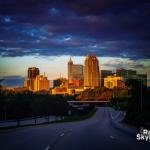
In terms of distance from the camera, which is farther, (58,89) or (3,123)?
(58,89)

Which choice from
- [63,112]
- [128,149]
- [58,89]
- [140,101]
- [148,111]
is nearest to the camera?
[128,149]

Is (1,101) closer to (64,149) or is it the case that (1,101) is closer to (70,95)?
(64,149)

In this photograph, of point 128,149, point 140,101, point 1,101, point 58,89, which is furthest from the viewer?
point 58,89

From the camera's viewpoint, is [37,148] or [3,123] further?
[3,123]

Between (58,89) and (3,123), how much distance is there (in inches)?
5834

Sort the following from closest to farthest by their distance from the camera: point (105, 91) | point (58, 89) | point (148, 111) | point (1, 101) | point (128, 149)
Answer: point (128, 149) < point (148, 111) < point (1, 101) < point (105, 91) < point (58, 89)

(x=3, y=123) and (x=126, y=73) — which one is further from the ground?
(x=126, y=73)

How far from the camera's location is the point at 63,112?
114312 millimetres

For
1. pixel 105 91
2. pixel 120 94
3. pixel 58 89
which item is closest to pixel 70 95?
pixel 58 89

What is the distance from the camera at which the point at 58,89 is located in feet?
641

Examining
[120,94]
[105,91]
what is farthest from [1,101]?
[105,91]

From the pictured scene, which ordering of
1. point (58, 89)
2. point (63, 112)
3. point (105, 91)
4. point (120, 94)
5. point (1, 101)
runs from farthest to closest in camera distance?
point (58, 89)
point (105, 91)
point (120, 94)
point (63, 112)
point (1, 101)

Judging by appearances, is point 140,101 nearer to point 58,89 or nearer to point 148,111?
point 148,111

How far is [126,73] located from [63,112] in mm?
58011
